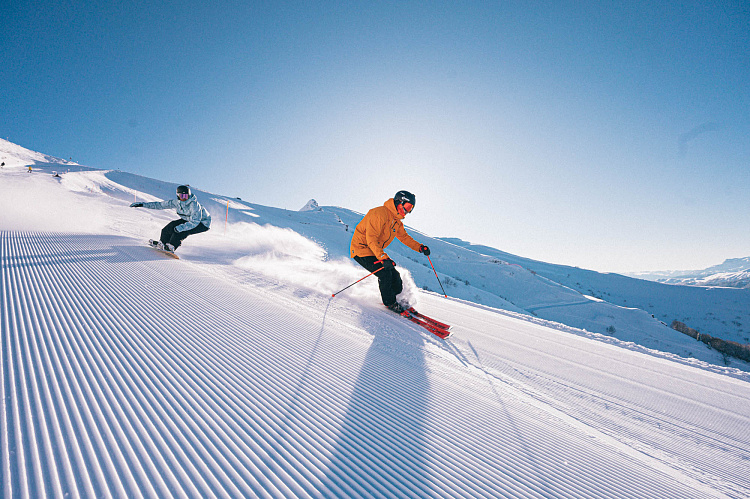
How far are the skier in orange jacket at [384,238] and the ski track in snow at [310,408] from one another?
132 centimetres

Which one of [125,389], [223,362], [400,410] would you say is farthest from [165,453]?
[400,410]

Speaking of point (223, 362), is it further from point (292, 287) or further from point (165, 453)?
point (292, 287)

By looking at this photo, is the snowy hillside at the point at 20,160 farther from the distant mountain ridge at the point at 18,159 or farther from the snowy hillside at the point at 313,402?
the snowy hillside at the point at 313,402

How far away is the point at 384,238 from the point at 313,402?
3839mm

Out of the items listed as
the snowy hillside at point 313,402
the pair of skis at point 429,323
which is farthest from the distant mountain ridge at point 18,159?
the pair of skis at point 429,323

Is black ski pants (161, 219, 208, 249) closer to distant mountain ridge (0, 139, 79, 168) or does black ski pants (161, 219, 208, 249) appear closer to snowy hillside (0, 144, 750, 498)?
snowy hillside (0, 144, 750, 498)

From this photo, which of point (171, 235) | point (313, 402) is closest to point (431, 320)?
point (313, 402)

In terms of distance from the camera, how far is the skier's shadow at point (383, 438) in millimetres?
1613

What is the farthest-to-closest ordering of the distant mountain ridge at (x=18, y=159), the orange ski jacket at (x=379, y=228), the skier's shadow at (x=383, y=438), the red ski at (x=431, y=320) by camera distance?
the distant mountain ridge at (x=18, y=159), the orange ski jacket at (x=379, y=228), the red ski at (x=431, y=320), the skier's shadow at (x=383, y=438)

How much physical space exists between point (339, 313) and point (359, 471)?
346 centimetres

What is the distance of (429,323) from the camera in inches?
204

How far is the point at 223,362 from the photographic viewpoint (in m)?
2.66

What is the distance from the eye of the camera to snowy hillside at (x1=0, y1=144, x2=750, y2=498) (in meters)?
1.49

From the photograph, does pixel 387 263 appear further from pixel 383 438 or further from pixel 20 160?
pixel 20 160
